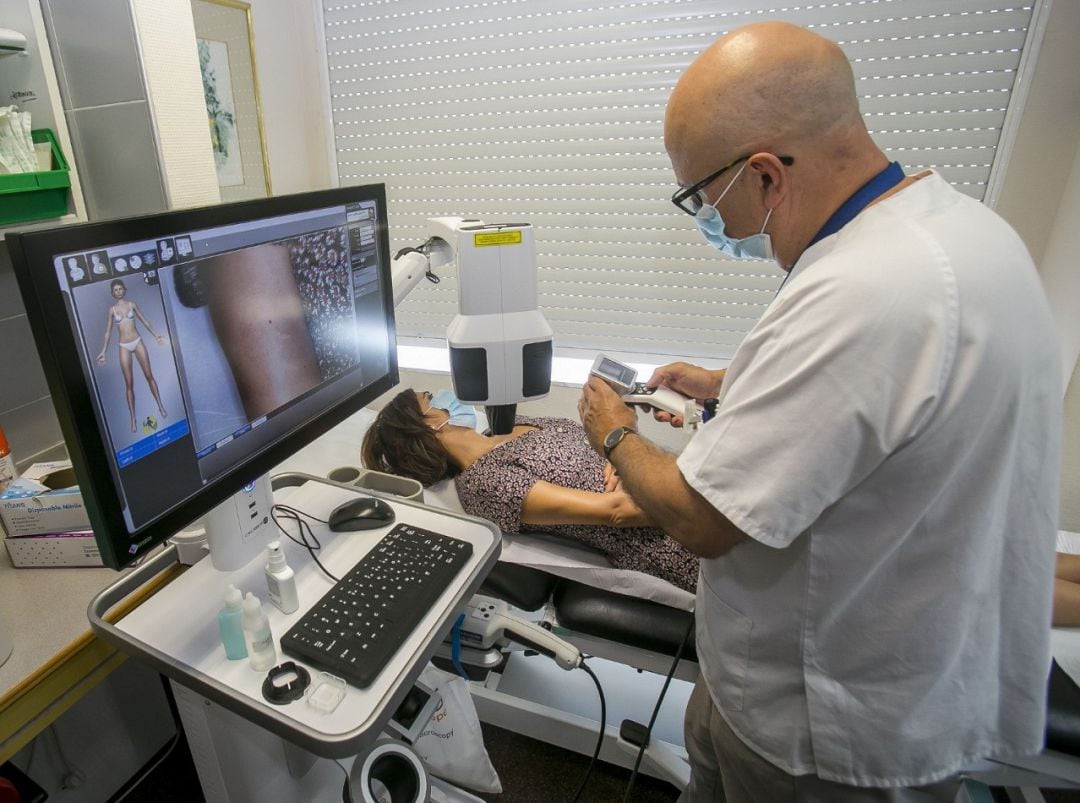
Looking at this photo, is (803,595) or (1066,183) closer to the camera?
(803,595)

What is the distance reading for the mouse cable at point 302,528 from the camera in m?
0.97

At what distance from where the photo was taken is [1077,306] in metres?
1.57

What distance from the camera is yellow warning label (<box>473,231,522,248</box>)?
1187 millimetres

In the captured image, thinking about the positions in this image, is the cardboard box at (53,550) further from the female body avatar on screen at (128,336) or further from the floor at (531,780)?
the floor at (531,780)

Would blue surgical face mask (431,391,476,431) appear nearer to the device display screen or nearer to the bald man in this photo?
the device display screen

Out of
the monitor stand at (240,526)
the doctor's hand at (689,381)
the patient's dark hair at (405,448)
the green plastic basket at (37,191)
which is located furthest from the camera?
the patient's dark hair at (405,448)

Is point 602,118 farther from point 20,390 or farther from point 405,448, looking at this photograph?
point 20,390

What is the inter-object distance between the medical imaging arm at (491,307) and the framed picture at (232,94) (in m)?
0.97

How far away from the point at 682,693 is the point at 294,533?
1217mm

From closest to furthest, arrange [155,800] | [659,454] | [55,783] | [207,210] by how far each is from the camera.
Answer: [207,210] → [659,454] → [55,783] → [155,800]

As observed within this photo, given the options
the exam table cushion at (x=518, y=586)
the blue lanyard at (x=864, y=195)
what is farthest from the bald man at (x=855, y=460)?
the exam table cushion at (x=518, y=586)

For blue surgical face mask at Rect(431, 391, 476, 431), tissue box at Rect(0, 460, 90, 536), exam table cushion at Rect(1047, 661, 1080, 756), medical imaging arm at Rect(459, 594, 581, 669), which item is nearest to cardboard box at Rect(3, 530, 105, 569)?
tissue box at Rect(0, 460, 90, 536)

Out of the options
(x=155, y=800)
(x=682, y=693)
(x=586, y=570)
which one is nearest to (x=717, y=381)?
(x=586, y=570)

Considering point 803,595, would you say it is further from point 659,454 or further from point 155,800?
point 155,800
